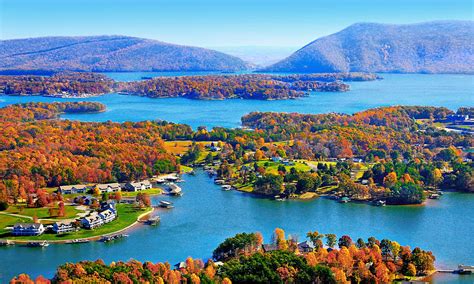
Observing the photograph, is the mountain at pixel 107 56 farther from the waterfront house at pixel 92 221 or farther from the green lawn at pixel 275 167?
the waterfront house at pixel 92 221

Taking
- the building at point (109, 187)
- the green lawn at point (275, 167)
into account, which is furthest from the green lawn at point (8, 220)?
the green lawn at point (275, 167)

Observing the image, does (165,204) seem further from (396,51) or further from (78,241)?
(396,51)

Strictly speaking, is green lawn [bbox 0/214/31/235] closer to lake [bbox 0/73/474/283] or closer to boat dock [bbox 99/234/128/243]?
lake [bbox 0/73/474/283]

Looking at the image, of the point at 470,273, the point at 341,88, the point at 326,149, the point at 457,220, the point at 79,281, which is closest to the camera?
the point at 79,281

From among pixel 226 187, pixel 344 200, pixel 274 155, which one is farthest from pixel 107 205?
pixel 274 155

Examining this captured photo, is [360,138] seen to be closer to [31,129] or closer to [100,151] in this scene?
[100,151]

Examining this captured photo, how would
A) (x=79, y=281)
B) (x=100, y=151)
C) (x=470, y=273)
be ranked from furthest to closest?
1. (x=100, y=151)
2. (x=470, y=273)
3. (x=79, y=281)

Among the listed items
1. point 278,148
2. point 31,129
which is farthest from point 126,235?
point 31,129
